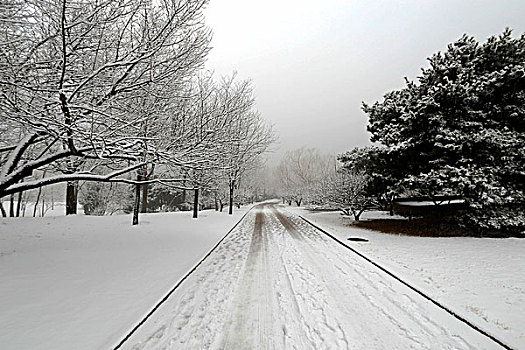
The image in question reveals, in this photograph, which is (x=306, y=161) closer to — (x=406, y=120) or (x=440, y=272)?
(x=406, y=120)

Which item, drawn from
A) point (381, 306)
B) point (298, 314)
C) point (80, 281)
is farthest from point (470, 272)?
point (80, 281)

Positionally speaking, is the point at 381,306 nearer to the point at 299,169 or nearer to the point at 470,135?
the point at 470,135

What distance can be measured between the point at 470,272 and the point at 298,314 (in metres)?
4.64

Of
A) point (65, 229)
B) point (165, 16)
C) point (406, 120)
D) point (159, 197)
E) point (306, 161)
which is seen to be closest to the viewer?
point (165, 16)

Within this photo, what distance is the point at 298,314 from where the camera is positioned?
12.0ft

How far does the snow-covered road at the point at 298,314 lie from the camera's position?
2.98m

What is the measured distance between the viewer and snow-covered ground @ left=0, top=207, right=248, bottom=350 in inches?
120

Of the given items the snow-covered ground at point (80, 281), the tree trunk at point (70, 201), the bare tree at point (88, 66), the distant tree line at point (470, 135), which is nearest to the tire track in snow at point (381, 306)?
the snow-covered ground at point (80, 281)

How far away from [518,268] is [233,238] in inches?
327

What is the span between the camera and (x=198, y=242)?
8.87 m

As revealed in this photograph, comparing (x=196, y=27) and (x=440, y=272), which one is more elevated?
(x=196, y=27)

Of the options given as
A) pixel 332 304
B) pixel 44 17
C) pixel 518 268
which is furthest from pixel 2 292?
pixel 518 268

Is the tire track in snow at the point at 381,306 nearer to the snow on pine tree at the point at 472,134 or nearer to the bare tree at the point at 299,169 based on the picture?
the snow on pine tree at the point at 472,134

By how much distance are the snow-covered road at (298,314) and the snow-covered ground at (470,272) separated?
1.40ft
